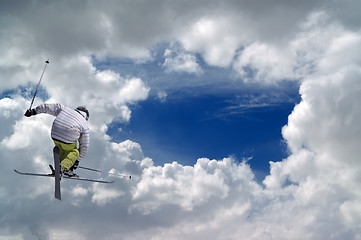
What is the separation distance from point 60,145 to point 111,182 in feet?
9.73

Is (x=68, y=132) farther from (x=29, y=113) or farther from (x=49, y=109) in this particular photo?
(x=29, y=113)

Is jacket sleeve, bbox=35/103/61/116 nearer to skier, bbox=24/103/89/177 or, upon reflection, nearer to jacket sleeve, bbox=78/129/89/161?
skier, bbox=24/103/89/177

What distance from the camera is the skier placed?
1210cm

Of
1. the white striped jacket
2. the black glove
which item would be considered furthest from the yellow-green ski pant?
the black glove

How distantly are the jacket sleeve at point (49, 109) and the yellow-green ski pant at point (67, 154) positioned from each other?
1311mm

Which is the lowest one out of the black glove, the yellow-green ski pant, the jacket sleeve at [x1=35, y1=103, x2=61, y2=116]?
the yellow-green ski pant

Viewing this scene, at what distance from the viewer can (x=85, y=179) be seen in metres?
13.1

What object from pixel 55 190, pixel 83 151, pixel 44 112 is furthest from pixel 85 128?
pixel 55 190

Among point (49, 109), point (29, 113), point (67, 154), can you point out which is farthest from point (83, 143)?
point (29, 113)

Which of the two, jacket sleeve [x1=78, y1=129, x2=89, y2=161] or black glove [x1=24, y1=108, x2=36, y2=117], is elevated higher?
black glove [x1=24, y1=108, x2=36, y2=117]

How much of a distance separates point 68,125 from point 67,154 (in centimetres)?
134

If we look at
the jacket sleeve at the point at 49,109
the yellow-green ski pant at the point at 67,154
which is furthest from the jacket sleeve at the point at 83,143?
the jacket sleeve at the point at 49,109

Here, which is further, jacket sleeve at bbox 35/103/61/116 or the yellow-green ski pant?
jacket sleeve at bbox 35/103/61/116

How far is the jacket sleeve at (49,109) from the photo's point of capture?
12.5 metres
